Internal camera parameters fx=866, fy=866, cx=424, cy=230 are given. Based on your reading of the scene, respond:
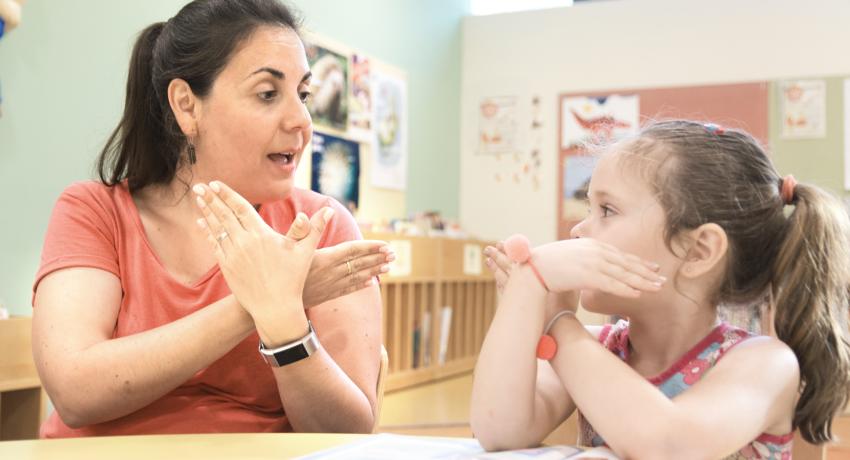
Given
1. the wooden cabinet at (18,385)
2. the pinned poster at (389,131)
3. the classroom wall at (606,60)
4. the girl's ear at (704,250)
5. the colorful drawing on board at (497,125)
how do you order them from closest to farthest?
the girl's ear at (704,250)
the wooden cabinet at (18,385)
the pinned poster at (389,131)
the classroom wall at (606,60)
the colorful drawing on board at (497,125)

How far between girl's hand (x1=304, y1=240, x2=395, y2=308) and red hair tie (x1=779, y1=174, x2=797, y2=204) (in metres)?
0.52

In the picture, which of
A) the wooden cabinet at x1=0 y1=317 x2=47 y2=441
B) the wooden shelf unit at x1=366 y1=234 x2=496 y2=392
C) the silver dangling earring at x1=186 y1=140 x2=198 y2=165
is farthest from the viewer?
the wooden shelf unit at x1=366 y1=234 x2=496 y2=392

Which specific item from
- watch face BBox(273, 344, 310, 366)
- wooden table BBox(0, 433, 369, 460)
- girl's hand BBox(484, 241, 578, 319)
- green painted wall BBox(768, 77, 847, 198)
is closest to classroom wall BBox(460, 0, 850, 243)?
green painted wall BBox(768, 77, 847, 198)

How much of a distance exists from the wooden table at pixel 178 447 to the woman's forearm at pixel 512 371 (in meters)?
0.17

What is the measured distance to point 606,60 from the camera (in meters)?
5.46

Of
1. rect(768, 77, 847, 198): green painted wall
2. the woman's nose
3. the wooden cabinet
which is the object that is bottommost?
the wooden cabinet

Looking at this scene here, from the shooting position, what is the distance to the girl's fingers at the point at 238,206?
1.16 m

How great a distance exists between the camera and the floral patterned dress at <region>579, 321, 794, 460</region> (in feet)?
3.31

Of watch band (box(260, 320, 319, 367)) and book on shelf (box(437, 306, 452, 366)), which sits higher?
watch band (box(260, 320, 319, 367))

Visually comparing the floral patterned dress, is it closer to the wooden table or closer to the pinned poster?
the wooden table

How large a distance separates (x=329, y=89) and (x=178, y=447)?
343 cm

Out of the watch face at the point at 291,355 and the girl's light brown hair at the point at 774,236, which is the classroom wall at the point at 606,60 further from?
the watch face at the point at 291,355

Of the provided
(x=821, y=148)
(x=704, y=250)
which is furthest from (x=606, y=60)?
(x=704, y=250)

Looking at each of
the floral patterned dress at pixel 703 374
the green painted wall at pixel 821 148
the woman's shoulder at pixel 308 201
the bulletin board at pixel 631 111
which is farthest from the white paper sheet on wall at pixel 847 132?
the floral patterned dress at pixel 703 374
